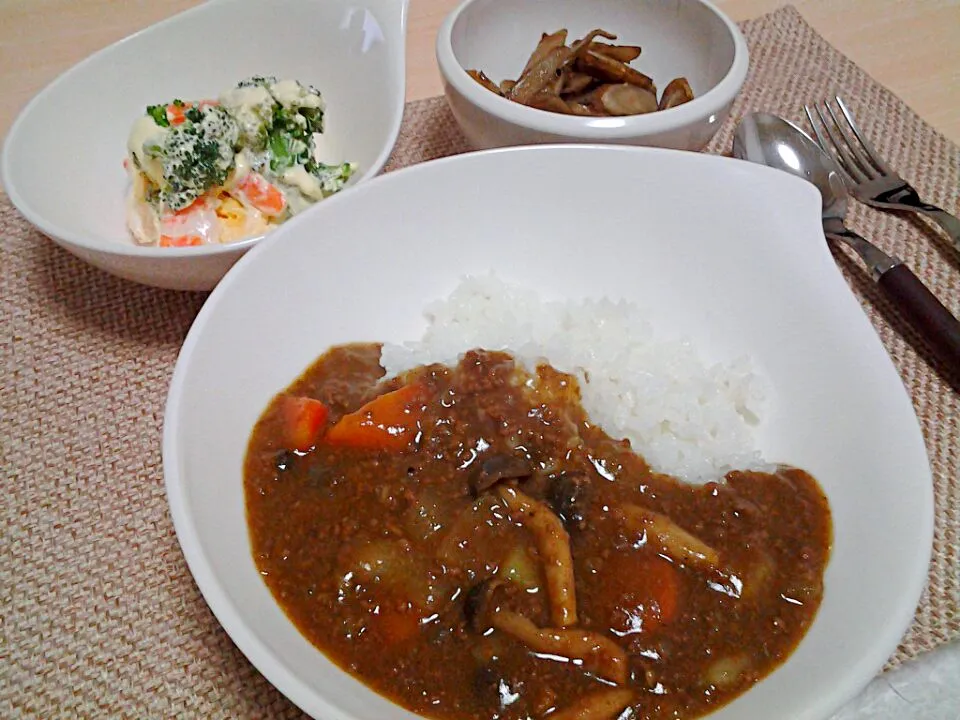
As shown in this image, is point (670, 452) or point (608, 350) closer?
point (670, 452)

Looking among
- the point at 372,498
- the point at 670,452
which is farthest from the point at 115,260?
the point at 670,452

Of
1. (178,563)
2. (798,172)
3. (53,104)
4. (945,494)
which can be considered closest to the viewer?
(178,563)

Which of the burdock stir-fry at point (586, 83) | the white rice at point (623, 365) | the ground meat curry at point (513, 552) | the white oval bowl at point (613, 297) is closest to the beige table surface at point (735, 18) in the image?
the burdock stir-fry at point (586, 83)

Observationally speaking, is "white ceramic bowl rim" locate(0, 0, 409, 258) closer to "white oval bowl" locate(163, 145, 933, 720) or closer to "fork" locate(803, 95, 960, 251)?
"white oval bowl" locate(163, 145, 933, 720)

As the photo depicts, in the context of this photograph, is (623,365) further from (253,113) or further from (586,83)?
(253,113)

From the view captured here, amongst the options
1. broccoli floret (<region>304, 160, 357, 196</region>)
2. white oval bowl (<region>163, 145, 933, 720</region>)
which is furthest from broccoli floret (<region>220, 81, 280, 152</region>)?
white oval bowl (<region>163, 145, 933, 720</region>)

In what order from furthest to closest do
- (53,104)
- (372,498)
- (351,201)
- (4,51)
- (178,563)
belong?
(4,51)
(53,104)
(351,201)
(178,563)
(372,498)

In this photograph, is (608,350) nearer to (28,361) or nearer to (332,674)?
(332,674)
